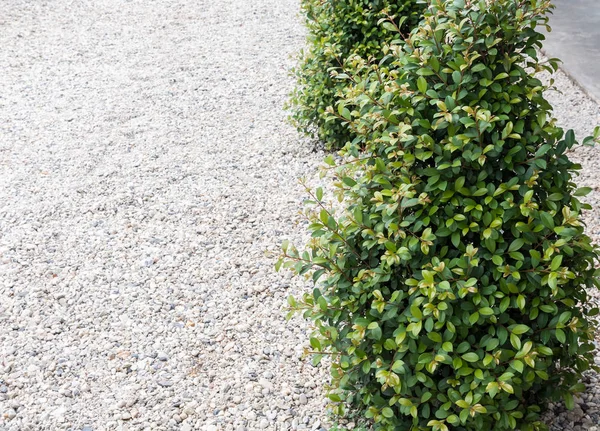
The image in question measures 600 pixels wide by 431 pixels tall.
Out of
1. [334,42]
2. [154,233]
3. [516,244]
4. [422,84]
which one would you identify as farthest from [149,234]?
[516,244]

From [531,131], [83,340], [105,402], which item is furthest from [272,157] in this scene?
[531,131]

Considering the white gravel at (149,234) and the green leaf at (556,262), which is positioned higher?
the green leaf at (556,262)

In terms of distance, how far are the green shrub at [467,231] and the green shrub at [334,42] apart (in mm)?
2168

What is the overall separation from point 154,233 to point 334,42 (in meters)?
1.73

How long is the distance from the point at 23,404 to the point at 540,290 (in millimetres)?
2104

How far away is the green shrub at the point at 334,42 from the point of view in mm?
4277

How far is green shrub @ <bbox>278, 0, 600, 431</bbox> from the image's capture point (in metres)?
1.99

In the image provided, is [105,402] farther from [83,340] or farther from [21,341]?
[21,341]

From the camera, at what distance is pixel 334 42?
443cm

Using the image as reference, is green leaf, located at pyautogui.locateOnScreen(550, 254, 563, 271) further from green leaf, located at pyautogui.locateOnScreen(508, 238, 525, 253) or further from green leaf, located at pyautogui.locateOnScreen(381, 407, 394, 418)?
green leaf, located at pyautogui.locateOnScreen(381, 407, 394, 418)

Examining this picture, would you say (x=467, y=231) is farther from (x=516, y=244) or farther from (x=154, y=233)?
(x=154, y=233)

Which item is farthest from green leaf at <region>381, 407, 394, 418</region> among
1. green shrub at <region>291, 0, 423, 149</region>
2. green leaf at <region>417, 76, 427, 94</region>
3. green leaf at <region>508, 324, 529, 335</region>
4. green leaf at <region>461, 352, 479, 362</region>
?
green shrub at <region>291, 0, 423, 149</region>

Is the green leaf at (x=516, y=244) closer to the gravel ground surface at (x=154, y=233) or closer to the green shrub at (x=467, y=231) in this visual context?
the green shrub at (x=467, y=231)

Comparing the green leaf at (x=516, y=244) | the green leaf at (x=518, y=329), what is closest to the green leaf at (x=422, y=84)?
the green leaf at (x=516, y=244)
